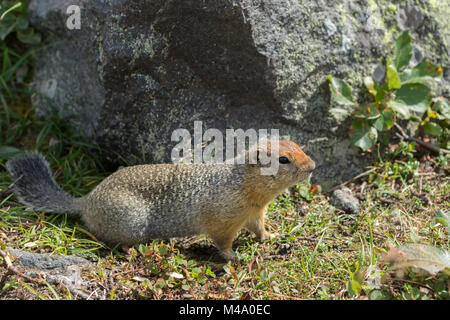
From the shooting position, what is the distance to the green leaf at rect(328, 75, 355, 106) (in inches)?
198

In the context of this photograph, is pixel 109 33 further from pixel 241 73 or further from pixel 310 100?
pixel 310 100

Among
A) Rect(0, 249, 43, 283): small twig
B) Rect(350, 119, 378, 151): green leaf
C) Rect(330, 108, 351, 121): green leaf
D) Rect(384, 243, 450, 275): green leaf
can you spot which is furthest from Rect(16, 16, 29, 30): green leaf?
Rect(384, 243, 450, 275): green leaf

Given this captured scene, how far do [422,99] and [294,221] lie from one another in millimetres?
1966

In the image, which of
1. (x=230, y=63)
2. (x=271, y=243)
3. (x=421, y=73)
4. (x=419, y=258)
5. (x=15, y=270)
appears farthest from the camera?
(x=421, y=73)

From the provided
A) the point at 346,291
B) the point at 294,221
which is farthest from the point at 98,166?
the point at 346,291

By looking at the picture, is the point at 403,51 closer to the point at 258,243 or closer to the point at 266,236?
the point at 266,236

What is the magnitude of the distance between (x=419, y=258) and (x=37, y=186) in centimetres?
361

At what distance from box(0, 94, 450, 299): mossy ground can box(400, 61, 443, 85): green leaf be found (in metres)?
0.87

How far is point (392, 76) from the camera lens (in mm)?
4969

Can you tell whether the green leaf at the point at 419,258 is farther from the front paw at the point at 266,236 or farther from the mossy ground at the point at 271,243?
the front paw at the point at 266,236

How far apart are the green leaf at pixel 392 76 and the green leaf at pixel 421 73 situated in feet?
0.57

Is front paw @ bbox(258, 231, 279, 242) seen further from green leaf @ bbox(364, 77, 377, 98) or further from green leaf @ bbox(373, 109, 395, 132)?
green leaf @ bbox(364, 77, 377, 98)
